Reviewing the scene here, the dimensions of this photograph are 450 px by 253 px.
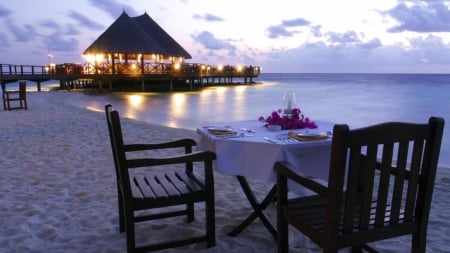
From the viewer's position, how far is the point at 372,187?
162 centimetres

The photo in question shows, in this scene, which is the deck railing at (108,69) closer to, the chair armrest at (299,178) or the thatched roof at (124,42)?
the thatched roof at (124,42)

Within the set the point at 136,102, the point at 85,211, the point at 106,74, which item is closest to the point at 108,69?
the point at 106,74

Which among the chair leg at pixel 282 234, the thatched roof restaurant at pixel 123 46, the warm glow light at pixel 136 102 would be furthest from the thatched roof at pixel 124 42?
the chair leg at pixel 282 234

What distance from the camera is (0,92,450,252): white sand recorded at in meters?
2.46

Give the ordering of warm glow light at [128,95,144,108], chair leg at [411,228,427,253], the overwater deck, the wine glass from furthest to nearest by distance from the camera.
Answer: the overwater deck, warm glow light at [128,95,144,108], the wine glass, chair leg at [411,228,427,253]

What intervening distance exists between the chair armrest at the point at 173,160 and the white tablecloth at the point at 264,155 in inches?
3.3

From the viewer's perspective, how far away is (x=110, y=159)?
193 inches

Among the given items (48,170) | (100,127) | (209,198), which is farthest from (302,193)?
(100,127)

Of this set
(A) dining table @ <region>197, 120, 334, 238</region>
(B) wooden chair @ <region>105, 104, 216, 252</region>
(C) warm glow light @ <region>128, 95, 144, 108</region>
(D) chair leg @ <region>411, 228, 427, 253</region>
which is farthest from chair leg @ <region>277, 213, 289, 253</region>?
(C) warm glow light @ <region>128, 95, 144, 108</region>

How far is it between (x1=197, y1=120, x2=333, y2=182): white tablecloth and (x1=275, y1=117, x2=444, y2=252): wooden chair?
185 mm

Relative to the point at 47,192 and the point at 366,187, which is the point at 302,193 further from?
the point at 47,192

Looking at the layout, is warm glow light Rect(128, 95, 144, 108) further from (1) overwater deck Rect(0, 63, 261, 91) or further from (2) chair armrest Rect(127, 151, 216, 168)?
(2) chair armrest Rect(127, 151, 216, 168)

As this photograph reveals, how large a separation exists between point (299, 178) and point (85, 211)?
6.60 ft

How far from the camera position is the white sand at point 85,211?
2.46 m
